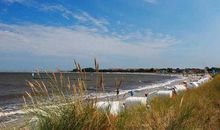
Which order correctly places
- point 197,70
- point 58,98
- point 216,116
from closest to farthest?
point 58,98
point 216,116
point 197,70

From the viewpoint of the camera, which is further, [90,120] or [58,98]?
[58,98]

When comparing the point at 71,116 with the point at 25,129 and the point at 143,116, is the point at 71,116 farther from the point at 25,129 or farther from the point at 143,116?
the point at 143,116

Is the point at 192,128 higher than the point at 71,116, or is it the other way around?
the point at 71,116

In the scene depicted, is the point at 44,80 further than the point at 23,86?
No

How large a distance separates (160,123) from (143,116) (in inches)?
36.3

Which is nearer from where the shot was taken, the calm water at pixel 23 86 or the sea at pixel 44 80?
the sea at pixel 44 80

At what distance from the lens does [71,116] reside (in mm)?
4656

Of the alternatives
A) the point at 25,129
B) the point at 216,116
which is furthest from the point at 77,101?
the point at 216,116

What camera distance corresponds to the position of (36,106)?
16.4 feet

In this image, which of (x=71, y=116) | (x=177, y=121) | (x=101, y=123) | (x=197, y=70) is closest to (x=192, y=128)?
(x=177, y=121)

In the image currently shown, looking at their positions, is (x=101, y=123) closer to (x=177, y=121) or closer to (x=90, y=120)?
(x=90, y=120)

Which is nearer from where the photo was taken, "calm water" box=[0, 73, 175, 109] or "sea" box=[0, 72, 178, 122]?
"sea" box=[0, 72, 178, 122]

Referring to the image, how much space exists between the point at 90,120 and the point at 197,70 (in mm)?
164220

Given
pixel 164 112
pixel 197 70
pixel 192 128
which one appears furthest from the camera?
pixel 197 70
